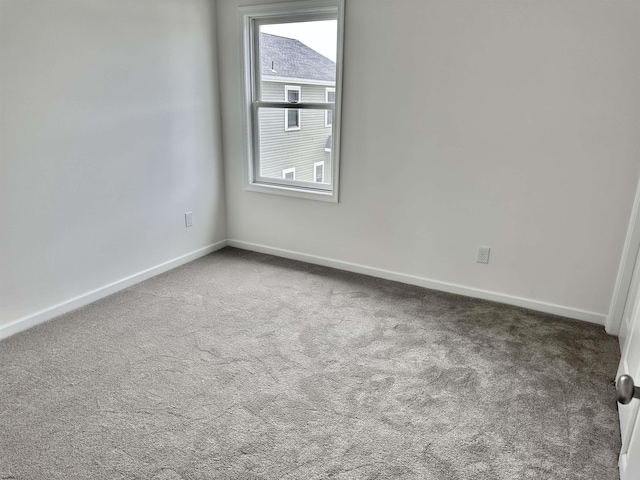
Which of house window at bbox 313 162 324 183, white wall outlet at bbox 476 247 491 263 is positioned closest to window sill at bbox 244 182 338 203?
house window at bbox 313 162 324 183

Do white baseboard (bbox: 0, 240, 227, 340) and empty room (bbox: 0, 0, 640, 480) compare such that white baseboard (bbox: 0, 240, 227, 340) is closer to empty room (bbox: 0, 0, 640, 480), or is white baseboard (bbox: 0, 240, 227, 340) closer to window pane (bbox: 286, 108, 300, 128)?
empty room (bbox: 0, 0, 640, 480)

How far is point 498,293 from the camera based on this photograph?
318 cm

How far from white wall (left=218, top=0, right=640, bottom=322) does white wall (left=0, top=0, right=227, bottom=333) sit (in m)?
0.72

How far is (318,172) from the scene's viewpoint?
12.3 ft

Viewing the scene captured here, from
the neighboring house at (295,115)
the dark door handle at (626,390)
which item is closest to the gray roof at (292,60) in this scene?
the neighboring house at (295,115)

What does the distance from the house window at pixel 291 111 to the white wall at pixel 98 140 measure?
2.10ft

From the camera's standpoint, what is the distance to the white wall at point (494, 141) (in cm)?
260

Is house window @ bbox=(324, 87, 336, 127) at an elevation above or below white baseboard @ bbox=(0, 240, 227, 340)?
above

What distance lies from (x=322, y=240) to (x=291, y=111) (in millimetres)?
1136

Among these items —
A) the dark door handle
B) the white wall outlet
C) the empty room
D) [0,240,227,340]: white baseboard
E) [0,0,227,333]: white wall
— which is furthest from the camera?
the white wall outlet

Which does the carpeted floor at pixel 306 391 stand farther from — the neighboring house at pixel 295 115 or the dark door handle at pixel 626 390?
the neighboring house at pixel 295 115

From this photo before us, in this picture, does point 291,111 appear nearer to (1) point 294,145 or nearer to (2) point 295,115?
(2) point 295,115

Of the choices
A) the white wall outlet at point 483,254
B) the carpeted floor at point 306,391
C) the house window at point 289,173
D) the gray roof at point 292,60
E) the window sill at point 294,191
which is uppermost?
the gray roof at point 292,60

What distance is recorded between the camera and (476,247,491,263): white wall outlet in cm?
314
